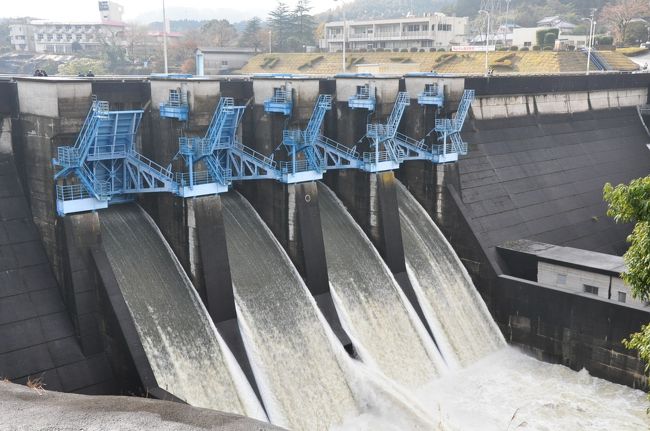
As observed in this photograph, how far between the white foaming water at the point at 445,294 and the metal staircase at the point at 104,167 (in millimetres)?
11744

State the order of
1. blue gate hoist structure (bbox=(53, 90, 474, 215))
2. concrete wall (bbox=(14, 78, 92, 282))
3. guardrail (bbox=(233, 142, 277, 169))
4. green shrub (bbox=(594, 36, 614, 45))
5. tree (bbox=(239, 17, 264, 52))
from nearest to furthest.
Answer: concrete wall (bbox=(14, 78, 92, 282))
blue gate hoist structure (bbox=(53, 90, 474, 215))
guardrail (bbox=(233, 142, 277, 169))
green shrub (bbox=(594, 36, 614, 45))
tree (bbox=(239, 17, 264, 52))

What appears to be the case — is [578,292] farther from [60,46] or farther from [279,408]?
[60,46]

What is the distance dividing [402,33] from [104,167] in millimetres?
66962

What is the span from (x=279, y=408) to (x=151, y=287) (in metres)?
5.49

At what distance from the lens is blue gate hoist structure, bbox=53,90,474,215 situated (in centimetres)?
1964

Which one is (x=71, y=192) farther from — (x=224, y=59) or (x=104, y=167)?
(x=224, y=59)

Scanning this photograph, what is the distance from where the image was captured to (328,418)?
69.5 feet

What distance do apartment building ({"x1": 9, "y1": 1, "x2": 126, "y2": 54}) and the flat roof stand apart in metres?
84.9

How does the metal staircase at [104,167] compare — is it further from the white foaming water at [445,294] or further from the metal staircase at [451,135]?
the metal staircase at [451,135]

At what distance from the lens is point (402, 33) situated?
82.9m

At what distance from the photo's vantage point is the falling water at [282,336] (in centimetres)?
2088

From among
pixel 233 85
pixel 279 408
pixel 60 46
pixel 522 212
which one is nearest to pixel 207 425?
pixel 279 408

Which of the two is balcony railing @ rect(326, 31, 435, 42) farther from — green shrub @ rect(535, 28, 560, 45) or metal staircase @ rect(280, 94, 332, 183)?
metal staircase @ rect(280, 94, 332, 183)

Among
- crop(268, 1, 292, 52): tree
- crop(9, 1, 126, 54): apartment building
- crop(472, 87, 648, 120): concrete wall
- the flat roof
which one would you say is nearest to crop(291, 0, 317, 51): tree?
crop(268, 1, 292, 52): tree
